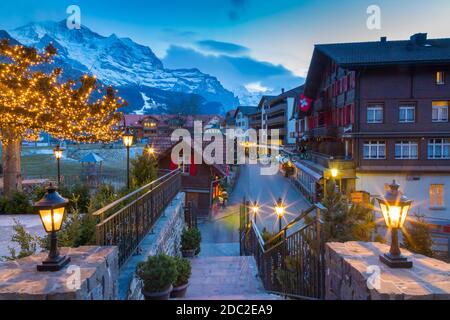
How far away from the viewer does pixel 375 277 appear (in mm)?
3072

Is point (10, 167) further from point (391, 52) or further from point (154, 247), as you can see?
point (391, 52)

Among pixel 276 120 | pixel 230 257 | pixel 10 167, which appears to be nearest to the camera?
pixel 230 257

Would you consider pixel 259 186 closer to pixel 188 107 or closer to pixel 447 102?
pixel 447 102

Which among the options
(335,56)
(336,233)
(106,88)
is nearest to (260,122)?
(335,56)

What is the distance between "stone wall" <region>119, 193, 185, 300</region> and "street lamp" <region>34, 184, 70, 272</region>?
1198 mm

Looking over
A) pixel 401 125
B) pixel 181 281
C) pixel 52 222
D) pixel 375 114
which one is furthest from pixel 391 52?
pixel 52 222

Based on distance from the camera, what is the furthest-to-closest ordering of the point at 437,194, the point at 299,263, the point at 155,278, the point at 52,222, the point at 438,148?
the point at 437,194
the point at 438,148
the point at 299,263
the point at 155,278
the point at 52,222

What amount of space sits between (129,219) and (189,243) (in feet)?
18.9

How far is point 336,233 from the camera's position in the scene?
6562 mm

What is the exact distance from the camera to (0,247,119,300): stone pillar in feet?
9.42

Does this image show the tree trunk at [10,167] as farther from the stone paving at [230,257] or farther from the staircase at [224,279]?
the staircase at [224,279]

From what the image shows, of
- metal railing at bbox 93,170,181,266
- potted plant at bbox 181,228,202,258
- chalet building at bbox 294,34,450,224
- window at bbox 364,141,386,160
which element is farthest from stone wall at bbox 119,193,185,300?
window at bbox 364,141,386,160

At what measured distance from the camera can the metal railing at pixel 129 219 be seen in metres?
4.65

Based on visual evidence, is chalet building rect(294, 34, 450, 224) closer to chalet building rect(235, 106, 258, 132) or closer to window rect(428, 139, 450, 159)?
window rect(428, 139, 450, 159)
